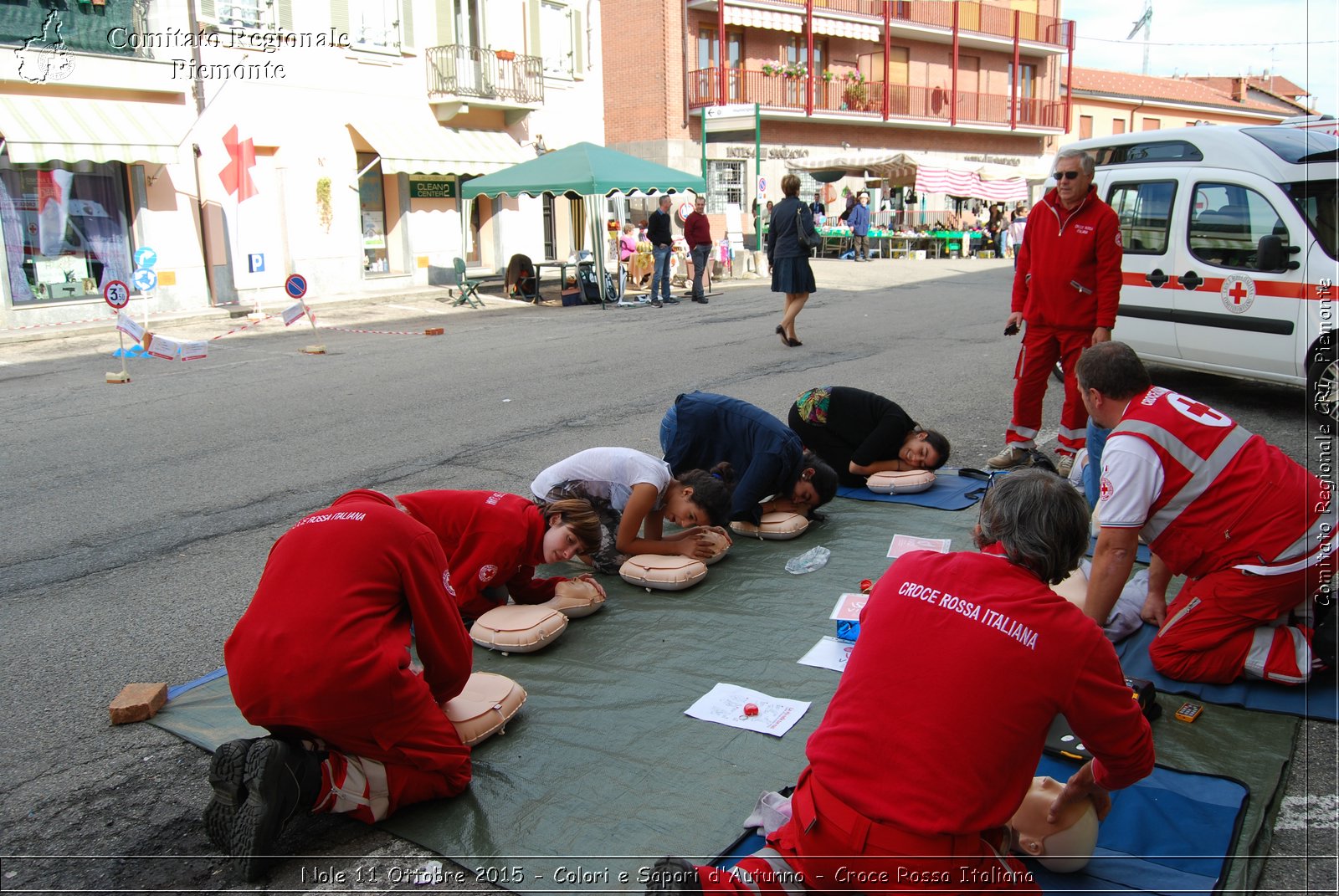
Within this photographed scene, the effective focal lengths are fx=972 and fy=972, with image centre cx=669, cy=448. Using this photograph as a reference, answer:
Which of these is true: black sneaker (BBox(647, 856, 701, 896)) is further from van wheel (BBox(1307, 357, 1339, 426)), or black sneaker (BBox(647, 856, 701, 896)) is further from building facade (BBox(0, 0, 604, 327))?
building facade (BBox(0, 0, 604, 327))

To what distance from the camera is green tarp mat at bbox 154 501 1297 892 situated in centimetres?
276

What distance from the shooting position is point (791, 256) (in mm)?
12109

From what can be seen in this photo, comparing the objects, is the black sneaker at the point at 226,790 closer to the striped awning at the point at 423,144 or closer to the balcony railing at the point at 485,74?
the striped awning at the point at 423,144

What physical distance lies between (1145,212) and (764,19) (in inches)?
1050

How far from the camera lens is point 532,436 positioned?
7.55 meters

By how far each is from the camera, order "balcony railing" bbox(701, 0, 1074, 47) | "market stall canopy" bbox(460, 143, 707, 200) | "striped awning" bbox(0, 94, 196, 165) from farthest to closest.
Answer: "balcony railing" bbox(701, 0, 1074, 47) → "market stall canopy" bbox(460, 143, 707, 200) → "striped awning" bbox(0, 94, 196, 165)

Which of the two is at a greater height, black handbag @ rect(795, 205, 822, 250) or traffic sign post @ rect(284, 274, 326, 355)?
black handbag @ rect(795, 205, 822, 250)

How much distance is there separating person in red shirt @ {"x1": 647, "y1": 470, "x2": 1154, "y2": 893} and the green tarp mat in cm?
64

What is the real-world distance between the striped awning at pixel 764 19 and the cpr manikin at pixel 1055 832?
Answer: 3201 cm

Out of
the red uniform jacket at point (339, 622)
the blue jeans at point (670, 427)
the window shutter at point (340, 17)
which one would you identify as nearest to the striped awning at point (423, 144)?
the window shutter at point (340, 17)

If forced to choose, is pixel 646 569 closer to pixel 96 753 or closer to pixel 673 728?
pixel 673 728

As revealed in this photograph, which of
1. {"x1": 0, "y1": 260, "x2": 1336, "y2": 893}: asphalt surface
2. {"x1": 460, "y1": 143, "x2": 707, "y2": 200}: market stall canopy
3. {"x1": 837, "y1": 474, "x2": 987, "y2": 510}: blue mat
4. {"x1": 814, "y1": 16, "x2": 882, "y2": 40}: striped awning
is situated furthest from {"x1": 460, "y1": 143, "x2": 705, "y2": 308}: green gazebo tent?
{"x1": 814, "y1": 16, "x2": 882, "y2": 40}: striped awning

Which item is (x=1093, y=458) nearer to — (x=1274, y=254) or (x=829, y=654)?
(x=829, y=654)

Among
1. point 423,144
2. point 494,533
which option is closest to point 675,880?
point 494,533
